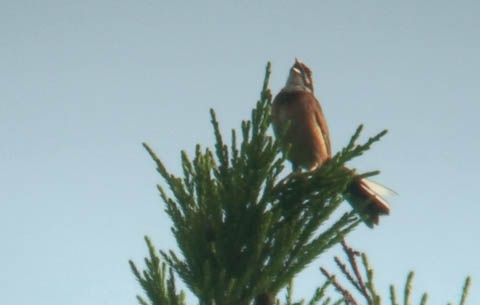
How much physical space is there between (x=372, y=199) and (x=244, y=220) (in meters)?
1.24

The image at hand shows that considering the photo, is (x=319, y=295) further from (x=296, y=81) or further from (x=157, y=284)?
(x=296, y=81)

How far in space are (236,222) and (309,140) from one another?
310cm

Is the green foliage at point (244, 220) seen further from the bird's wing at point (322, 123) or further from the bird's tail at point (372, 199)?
the bird's wing at point (322, 123)

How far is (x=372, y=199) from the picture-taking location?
3.46 metres

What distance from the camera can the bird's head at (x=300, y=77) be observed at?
6.94 meters

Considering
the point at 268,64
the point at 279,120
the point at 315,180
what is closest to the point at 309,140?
the point at 279,120

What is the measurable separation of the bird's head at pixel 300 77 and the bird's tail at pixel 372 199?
6.89 ft

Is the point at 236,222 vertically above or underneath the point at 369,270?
above

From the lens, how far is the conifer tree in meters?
2.30

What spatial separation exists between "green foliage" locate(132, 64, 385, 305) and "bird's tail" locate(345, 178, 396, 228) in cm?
76

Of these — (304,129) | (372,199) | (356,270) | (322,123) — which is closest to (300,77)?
(322,123)

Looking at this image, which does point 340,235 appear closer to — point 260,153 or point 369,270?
point 369,270

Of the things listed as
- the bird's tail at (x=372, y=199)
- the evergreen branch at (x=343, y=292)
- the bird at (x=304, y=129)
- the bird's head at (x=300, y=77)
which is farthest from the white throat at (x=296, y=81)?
the evergreen branch at (x=343, y=292)

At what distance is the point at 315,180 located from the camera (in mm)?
2605
